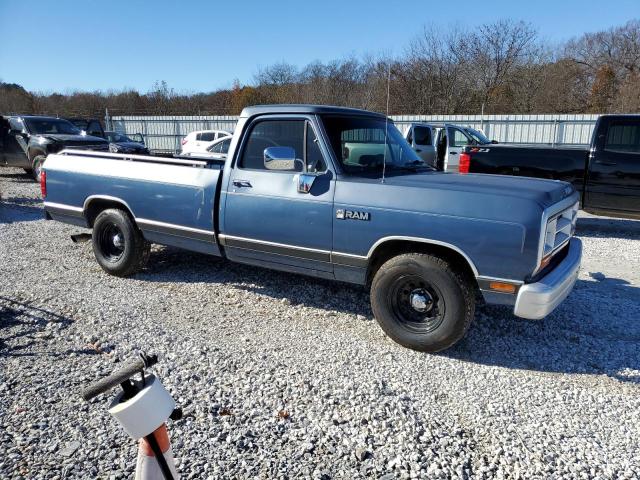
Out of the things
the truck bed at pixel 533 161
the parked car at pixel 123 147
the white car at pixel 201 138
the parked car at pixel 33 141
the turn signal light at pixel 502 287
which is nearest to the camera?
the turn signal light at pixel 502 287

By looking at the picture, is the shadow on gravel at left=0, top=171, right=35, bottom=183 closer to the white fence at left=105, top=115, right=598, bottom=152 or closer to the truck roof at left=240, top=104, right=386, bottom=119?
the white fence at left=105, top=115, right=598, bottom=152

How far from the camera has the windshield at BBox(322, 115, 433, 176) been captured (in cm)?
441

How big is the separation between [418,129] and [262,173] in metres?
9.98

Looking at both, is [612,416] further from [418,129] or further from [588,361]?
[418,129]

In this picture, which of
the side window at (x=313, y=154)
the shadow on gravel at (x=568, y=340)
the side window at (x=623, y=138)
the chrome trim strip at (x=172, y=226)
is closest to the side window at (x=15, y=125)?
the chrome trim strip at (x=172, y=226)

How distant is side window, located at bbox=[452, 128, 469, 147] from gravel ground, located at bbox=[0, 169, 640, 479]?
8325 mm

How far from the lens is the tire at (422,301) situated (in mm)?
3763

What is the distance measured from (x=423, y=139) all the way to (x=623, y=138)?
5932 millimetres

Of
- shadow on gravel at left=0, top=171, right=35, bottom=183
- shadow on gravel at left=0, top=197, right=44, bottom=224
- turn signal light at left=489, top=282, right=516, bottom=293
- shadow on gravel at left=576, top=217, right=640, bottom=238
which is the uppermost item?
turn signal light at left=489, top=282, right=516, bottom=293

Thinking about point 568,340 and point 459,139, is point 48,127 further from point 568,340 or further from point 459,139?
point 568,340

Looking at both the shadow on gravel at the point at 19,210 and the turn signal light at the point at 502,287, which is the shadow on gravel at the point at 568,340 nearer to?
the turn signal light at the point at 502,287

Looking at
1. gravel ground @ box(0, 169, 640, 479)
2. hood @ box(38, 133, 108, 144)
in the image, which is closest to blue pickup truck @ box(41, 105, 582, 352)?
gravel ground @ box(0, 169, 640, 479)

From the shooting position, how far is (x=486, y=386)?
3.54m

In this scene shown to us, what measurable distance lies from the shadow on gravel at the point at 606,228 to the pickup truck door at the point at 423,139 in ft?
14.3
